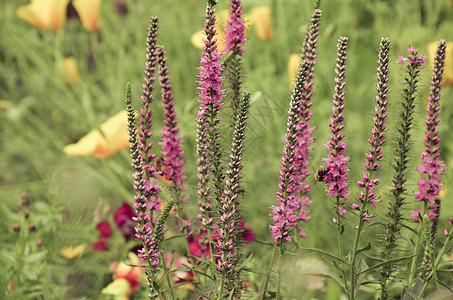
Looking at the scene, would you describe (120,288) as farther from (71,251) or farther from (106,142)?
(106,142)

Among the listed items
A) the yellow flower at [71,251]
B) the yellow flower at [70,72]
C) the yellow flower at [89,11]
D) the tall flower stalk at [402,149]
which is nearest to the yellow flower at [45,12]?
the yellow flower at [89,11]

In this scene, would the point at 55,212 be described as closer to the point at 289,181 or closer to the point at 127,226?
the point at 127,226

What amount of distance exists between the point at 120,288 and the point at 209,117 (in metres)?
0.88

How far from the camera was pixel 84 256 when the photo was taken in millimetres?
2152

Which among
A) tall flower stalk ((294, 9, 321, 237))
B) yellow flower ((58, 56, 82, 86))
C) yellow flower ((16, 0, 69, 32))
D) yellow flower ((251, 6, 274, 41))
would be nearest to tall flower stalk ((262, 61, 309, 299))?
tall flower stalk ((294, 9, 321, 237))

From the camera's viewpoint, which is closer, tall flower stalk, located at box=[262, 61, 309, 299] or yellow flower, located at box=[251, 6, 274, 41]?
tall flower stalk, located at box=[262, 61, 309, 299]

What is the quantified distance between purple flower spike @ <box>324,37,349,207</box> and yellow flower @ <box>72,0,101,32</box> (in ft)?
7.46

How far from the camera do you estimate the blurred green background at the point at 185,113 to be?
2.12 m

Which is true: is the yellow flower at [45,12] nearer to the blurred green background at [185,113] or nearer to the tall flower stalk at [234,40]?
the blurred green background at [185,113]

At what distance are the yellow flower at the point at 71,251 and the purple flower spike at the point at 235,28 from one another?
1.10 meters

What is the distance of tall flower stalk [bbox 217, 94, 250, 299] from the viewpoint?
3.28 feet

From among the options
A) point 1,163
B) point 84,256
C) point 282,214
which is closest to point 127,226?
point 84,256

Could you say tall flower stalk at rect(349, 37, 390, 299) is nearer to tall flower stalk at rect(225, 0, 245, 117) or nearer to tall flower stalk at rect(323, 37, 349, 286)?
tall flower stalk at rect(323, 37, 349, 286)

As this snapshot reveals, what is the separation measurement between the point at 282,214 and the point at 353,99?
208 cm
